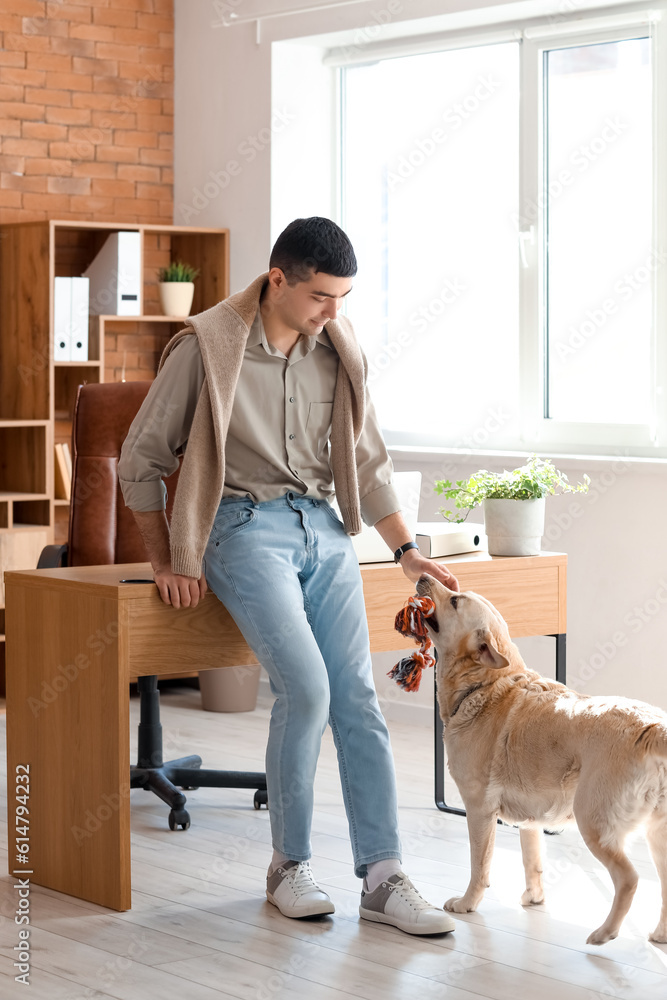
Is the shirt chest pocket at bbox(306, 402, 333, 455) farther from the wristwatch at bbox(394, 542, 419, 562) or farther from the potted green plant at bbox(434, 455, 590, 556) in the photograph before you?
the potted green plant at bbox(434, 455, 590, 556)

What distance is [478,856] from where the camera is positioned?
2.66 m

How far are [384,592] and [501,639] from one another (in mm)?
512

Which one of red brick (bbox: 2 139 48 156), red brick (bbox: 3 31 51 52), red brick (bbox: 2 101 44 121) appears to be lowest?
red brick (bbox: 2 139 48 156)

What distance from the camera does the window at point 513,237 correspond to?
14.1ft

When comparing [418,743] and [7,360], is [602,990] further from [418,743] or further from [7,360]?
[7,360]

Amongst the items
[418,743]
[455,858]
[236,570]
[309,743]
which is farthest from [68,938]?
[418,743]

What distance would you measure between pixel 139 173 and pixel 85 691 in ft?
10.3

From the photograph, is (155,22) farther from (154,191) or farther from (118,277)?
(118,277)

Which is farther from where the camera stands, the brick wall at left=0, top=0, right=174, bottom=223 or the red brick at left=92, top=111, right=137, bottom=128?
the red brick at left=92, top=111, right=137, bottom=128

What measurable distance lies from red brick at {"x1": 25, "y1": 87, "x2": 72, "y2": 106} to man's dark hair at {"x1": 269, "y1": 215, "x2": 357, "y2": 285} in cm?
279

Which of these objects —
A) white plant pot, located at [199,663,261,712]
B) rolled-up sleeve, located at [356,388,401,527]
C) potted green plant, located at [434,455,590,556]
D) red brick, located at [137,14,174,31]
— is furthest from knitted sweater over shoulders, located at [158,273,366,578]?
red brick, located at [137,14,174,31]

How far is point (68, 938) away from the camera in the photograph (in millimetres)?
2553

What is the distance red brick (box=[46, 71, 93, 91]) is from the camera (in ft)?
16.8

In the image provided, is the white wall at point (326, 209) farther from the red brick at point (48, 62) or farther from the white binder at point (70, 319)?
the white binder at point (70, 319)
